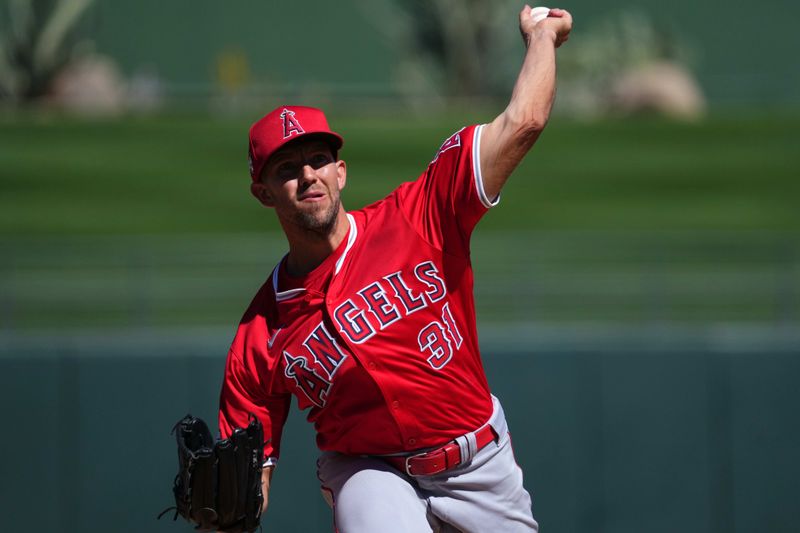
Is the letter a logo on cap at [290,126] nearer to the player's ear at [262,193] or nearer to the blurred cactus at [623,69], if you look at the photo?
the player's ear at [262,193]

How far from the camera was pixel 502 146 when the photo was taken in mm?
3605

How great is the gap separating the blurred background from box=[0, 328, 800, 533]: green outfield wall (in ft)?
0.05

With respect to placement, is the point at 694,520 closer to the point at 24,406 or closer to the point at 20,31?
the point at 24,406

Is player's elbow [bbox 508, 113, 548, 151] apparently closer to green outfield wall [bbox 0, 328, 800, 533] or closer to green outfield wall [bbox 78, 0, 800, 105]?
green outfield wall [bbox 0, 328, 800, 533]

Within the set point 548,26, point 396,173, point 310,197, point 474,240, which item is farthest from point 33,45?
point 548,26

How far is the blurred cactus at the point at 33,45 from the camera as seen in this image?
79.0 feet

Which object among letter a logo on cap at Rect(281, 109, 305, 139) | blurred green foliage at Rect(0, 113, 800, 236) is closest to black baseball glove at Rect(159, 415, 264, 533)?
letter a logo on cap at Rect(281, 109, 305, 139)

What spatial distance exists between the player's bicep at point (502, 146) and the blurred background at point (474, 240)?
3.93 metres

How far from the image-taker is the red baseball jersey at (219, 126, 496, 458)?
3.71m

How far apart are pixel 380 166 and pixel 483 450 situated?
670 inches

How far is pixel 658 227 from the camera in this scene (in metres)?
16.6

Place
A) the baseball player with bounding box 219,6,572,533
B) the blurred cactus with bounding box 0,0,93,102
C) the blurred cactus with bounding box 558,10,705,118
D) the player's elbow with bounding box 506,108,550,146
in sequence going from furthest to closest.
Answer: the blurred cactus with bounding box 558,10,705,118 < the blurred cactus with bounding box 0,0,93,102 < the baseball player with bounding box 219,6,572,533 < the player's elbow with bounding box 506,108,550,146

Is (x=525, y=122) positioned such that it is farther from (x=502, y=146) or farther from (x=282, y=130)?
(x=282, y=130)

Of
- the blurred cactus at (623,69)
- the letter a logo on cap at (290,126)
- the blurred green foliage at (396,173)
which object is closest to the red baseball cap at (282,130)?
the letter a logo on cap at (290,126)
